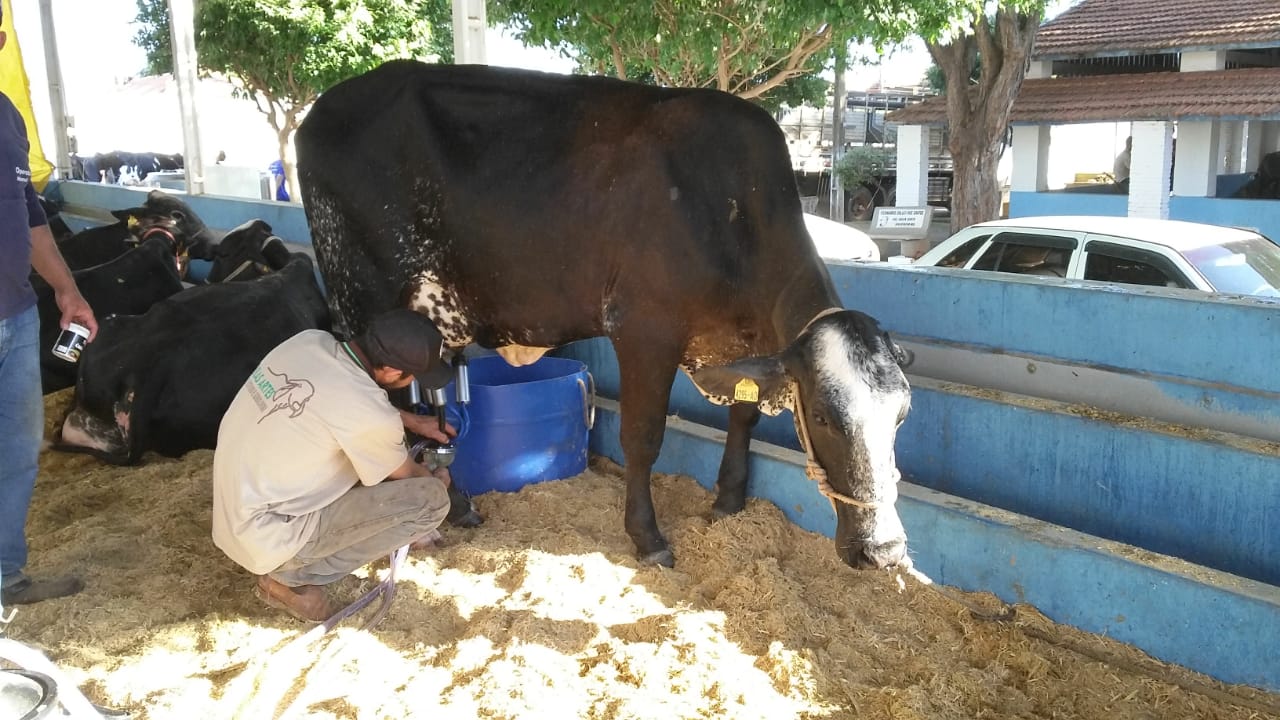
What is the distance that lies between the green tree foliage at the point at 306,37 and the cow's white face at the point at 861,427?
1187cm

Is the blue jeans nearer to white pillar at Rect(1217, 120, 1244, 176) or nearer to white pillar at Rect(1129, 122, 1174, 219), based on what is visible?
white pillar at Rect(1129, 122, 1174, 219)

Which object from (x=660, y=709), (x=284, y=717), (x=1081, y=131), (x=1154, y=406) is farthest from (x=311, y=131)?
(x=1081, y=131)

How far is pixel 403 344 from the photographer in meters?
3.31

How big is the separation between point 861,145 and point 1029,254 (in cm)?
2545

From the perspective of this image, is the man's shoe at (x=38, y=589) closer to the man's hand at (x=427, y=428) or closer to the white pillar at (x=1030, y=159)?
the man's hand at (x=427, y=428)

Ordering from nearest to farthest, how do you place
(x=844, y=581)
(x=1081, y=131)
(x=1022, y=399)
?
(x=844, y=581), (x=1022, y=399), (x=1081, y=131)

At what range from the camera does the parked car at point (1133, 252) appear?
591cm

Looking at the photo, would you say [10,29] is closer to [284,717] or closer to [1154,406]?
[284,717]

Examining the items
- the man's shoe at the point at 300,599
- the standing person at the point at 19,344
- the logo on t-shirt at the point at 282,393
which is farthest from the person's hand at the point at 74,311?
the man's shoe at the point at 300,599

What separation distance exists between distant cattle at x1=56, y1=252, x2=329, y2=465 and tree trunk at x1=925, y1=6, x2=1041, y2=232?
1141 centimetres

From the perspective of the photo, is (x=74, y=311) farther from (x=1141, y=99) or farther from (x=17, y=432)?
(x=1141, y=99)

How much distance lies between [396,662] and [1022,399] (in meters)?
2.57

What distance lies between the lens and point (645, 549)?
13.8ft

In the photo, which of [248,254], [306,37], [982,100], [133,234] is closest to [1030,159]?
A: [982,100]
